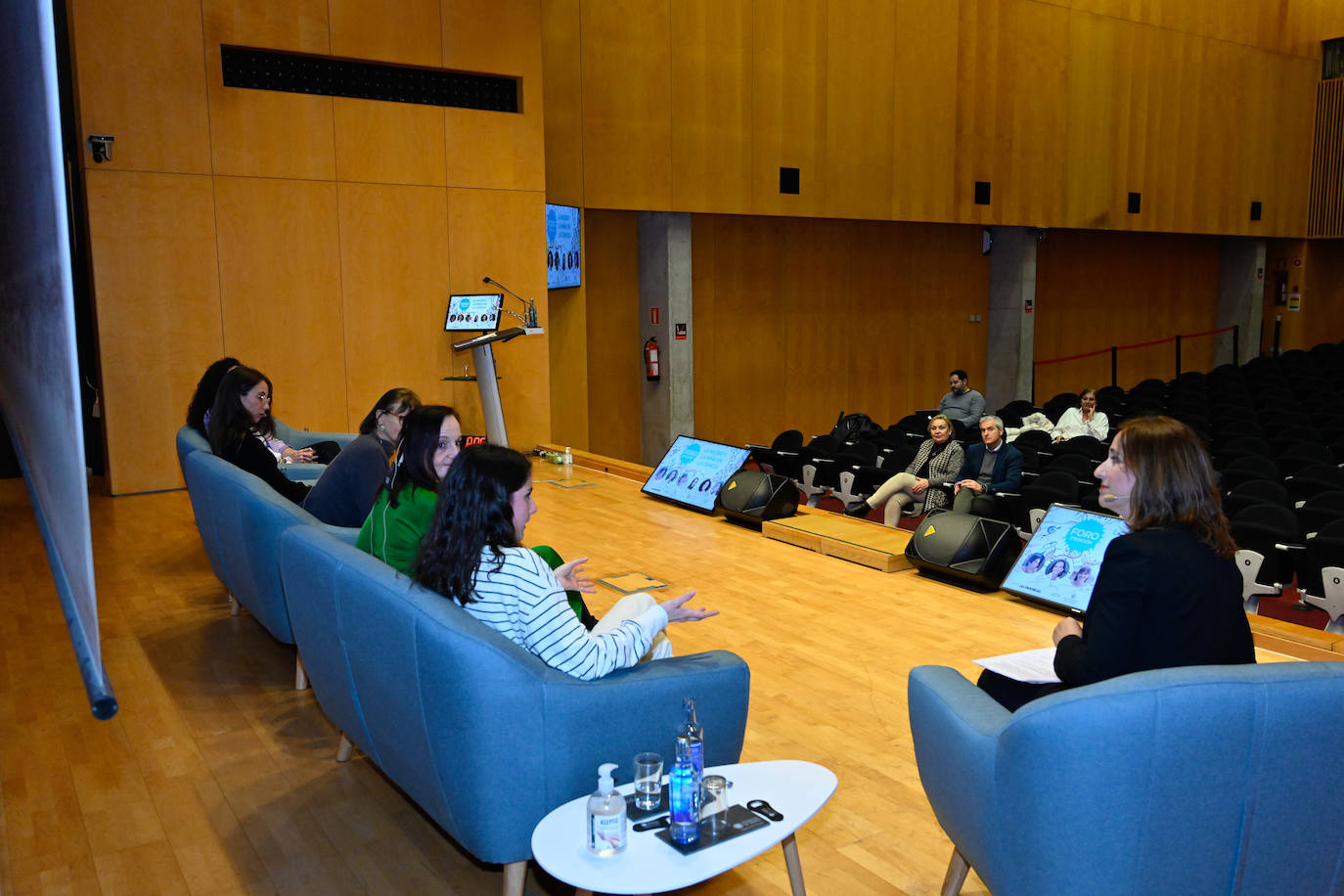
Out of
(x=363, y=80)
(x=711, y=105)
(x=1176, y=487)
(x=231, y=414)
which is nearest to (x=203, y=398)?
(x=231, y=414)

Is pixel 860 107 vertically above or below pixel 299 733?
above

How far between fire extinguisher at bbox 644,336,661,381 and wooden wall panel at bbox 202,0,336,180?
4368 millimetres

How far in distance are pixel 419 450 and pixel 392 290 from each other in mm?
6469

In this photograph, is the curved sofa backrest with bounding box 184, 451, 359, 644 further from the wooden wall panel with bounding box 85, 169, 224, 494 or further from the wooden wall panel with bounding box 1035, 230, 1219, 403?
the wooden wall panel with bounding box 1035, 230, 1219, 403

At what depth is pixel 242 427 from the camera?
5.14m

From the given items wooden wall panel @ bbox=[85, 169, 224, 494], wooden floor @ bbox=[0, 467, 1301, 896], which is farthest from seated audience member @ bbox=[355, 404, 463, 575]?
wooden wall panel @ bbox=[85, 169, 224, 494]

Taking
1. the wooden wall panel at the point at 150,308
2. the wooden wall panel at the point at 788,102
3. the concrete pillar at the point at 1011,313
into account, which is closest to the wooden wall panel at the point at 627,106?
the wooden wall panel at the point at 788,102

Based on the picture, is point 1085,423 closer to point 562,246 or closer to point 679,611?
point 562,246

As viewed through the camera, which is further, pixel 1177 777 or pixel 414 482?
pixel 414 482

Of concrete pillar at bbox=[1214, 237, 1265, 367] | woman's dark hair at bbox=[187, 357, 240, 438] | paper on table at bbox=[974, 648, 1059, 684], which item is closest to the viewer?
paper on table at bbox=[974, 648, 1059, 684]

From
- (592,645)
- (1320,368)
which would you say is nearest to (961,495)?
(592,645)

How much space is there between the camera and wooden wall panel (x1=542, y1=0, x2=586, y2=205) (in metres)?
11.2

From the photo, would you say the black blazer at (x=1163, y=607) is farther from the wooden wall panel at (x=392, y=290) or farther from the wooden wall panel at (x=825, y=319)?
the wooden wall panel at (x=825, y=319)

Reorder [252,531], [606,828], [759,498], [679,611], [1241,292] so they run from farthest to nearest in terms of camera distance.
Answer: [1241,292] → [759,498] → [252,531] → [679,611] → [606,828]
